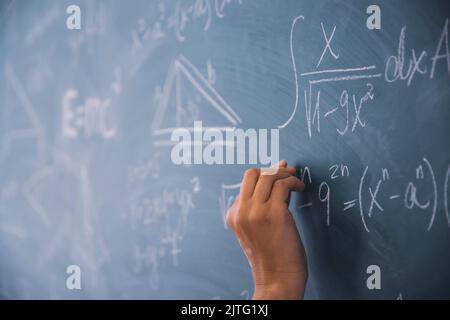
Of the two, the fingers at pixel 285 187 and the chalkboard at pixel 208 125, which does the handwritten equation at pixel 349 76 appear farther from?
the fingers at pixel 285 187

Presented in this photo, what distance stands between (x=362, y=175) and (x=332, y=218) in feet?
Result: 0.42

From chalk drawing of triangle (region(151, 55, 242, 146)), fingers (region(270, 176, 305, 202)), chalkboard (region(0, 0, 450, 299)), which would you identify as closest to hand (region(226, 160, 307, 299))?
fingers (region(270, 176, 305, 202))

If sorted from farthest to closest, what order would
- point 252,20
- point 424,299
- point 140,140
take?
point 140,140 < point 252,20 < point 424,299

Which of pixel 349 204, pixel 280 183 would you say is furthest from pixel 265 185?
pixel 349 204

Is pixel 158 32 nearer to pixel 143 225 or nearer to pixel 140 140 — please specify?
pixel 140 140

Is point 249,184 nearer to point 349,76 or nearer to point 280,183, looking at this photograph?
point 280,183

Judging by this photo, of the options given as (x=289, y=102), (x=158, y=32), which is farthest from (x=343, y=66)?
(x=158, y=32)

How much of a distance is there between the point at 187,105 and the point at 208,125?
82mm

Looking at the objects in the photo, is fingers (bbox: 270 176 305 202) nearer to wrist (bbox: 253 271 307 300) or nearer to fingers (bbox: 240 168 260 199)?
fingers (bbox: 240 168 260 199)

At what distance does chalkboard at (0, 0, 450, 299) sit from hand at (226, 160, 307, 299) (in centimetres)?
12

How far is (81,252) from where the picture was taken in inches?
49.9

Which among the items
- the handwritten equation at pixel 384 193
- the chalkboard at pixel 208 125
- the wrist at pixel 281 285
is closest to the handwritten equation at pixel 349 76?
the chalkboard at pixel 208 125

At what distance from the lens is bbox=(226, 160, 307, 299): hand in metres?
0.95
